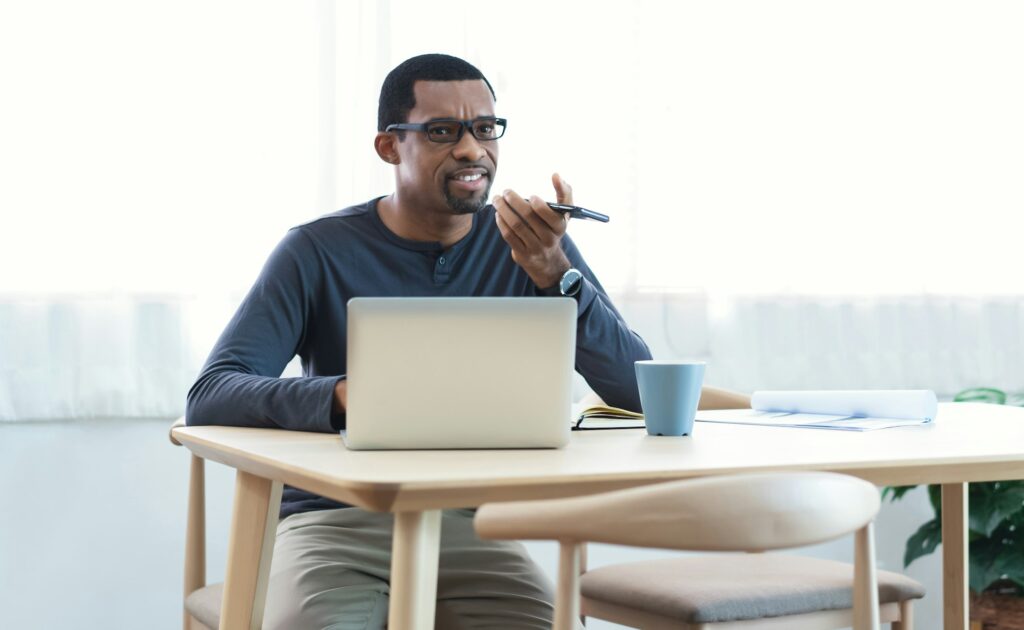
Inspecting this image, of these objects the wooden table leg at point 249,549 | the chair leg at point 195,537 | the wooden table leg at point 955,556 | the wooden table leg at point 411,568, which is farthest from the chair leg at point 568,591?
the chair leg at point 195,537

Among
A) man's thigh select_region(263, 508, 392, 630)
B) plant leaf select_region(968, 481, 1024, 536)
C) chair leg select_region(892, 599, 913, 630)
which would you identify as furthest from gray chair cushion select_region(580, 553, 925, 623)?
plant leaf select_region(968, 481, 1024, 536)

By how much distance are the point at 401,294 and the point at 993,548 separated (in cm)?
174

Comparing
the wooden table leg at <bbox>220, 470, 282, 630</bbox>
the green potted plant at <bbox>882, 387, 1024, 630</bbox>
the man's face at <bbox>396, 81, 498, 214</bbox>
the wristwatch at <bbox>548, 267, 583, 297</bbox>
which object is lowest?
the green potted plant at <bbox>882, 387, 1024, 630</bbox>

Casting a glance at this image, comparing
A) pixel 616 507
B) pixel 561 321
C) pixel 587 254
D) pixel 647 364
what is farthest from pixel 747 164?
pixel 616 507

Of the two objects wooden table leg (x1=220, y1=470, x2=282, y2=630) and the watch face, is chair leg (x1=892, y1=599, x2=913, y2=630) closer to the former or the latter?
the watch face

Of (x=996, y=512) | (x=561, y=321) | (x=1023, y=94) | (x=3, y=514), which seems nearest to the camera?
(x=561, y=321)

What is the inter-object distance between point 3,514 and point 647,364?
1704 mm

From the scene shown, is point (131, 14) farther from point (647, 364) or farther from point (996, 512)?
point (996, 512)

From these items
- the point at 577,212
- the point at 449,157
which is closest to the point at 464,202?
the point at 449,157

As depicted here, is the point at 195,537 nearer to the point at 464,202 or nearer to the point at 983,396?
the point at 464,202

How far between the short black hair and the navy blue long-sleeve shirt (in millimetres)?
178

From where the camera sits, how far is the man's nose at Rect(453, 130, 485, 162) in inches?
75.3

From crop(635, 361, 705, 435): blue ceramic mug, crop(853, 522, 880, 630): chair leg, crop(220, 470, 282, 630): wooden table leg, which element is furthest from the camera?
crop(635, 361, 705, 435): blue ceramic mug

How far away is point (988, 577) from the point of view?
2789 mm
